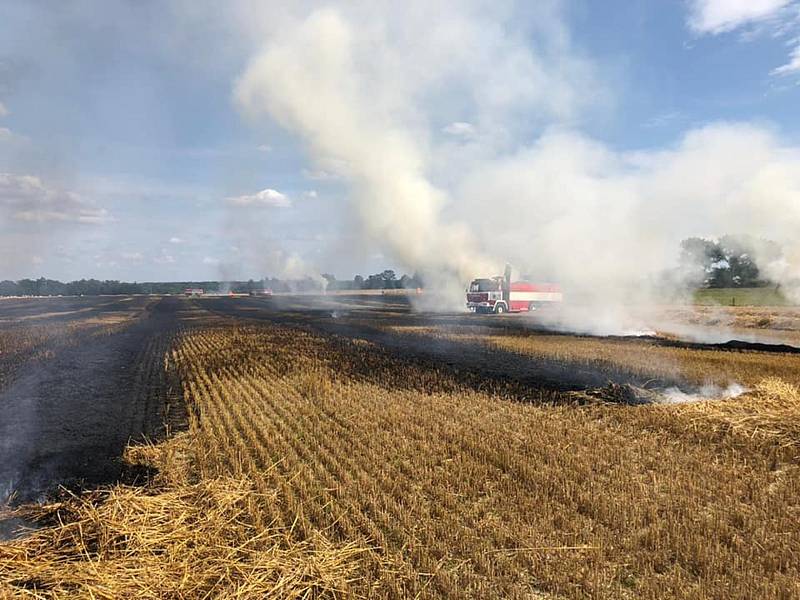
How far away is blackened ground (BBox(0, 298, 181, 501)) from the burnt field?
7 cm

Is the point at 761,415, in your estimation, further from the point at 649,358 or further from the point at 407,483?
the point at 649,358

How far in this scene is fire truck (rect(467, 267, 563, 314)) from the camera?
4575 centimetres

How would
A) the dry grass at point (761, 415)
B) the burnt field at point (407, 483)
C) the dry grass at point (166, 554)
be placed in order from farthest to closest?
the dry grass at point (761, 415), the burnt field at point (407, 483), the dry grass at point (166, 554)

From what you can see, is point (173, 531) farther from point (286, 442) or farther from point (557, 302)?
point (557, 302)

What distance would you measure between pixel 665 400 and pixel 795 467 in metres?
4.49

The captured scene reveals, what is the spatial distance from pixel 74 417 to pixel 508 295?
1509 inches

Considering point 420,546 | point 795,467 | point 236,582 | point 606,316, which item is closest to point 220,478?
point 236,582

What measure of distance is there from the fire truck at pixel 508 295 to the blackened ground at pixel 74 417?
2916 cm

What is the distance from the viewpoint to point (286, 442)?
10227 mm

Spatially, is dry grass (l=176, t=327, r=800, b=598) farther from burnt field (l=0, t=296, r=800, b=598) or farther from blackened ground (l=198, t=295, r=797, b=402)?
blackened ground (l=198, t=295, r=797, b=402)

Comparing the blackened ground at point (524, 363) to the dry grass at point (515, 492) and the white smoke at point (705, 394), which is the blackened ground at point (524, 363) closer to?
the white smoke at point (705, 394)

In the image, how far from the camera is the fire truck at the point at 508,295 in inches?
1801

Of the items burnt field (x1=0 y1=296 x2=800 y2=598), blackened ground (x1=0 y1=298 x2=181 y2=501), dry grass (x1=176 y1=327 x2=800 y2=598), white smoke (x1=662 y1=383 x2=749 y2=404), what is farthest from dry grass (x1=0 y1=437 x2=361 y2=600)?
→ white smoke (x1=662 y1=383 x2=749 y2=404)

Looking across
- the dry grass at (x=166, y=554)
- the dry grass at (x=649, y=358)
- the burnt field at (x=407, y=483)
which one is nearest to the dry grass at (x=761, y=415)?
the burnt field at (x=407, y=483)
